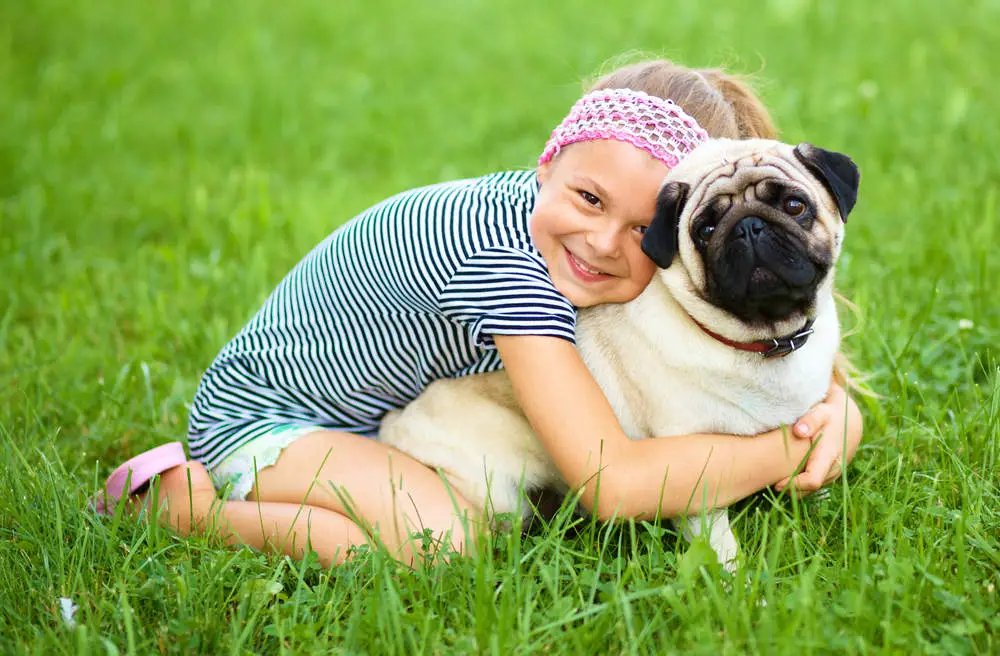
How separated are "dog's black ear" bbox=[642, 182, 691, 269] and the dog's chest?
8.7 inches

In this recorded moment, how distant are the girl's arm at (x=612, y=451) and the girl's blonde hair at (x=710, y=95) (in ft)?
1.91

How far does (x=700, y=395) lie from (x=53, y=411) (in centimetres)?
215

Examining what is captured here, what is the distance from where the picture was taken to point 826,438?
8.45ft

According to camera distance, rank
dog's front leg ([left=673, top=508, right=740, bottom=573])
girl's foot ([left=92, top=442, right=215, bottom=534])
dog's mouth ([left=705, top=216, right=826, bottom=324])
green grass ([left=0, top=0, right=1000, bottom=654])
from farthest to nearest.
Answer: girl's foot ([left=92, top=442, right=215, bottom=534])
dog's front leg ([left=673, top=508, right=740, bottom=573])
dog's mouth ([left=705, top=216, right=826, bottom=324])
green grass ([left=0, top=0, right=1000, bottom=654])

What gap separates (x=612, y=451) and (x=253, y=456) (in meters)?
1.01

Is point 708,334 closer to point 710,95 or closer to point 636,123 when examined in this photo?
point 636,123

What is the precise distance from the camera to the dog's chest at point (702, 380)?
2.49 m

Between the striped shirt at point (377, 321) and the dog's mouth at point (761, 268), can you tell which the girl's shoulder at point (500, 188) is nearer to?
the striped shirt at point (377, 321)

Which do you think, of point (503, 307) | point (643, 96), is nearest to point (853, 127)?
point (643, 96)

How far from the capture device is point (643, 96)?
8.10ft

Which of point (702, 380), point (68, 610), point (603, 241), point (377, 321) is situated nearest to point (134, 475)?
point (68, 610)

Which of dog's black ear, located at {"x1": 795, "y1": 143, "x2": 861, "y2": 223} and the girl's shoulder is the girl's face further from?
dog's black ear, located at {"x1": 795, "y1": 143, "x2": 861, "y2": 223}

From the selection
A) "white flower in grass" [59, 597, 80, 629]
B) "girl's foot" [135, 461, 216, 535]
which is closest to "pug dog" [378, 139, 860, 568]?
"girl's foot" [135, 461, 216, 535]

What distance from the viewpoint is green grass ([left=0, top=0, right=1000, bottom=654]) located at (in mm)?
2090
